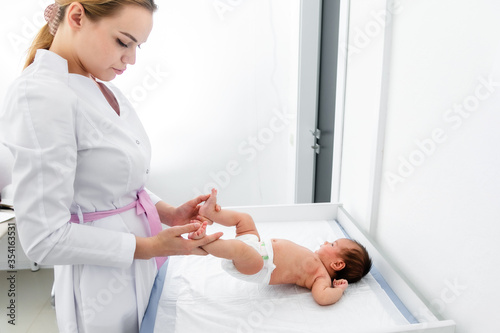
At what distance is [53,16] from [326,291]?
1149 mm

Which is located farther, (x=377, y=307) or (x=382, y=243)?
(x=382, y=243)

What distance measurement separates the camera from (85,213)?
A: 3.29 feet

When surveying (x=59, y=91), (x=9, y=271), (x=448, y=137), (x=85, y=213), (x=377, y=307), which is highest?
(x=59, y=91)

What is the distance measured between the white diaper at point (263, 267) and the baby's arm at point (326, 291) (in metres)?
0.16

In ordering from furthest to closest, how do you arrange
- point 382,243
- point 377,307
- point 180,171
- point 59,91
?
point 180,171 < point 382,243 < point 377,307 < point 59,91

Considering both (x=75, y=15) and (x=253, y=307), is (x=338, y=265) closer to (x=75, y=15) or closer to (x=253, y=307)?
(x=253, y=307)

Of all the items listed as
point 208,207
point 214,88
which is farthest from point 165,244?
point 214,88

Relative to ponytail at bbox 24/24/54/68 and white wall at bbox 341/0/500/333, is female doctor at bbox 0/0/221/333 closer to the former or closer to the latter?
ponytail at bbox 24/24/54/68

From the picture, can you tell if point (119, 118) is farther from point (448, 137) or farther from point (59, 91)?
point (448, 137)

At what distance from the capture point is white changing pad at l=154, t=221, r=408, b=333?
114 centimetres

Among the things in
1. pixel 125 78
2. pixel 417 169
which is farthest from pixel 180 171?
pixel 417 169

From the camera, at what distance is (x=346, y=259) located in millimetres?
1393

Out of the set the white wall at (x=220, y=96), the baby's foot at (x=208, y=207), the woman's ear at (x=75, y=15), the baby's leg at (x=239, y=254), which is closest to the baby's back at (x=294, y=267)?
the baby's leg at (x=239, y=254)

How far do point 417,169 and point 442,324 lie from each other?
19.5 inches
